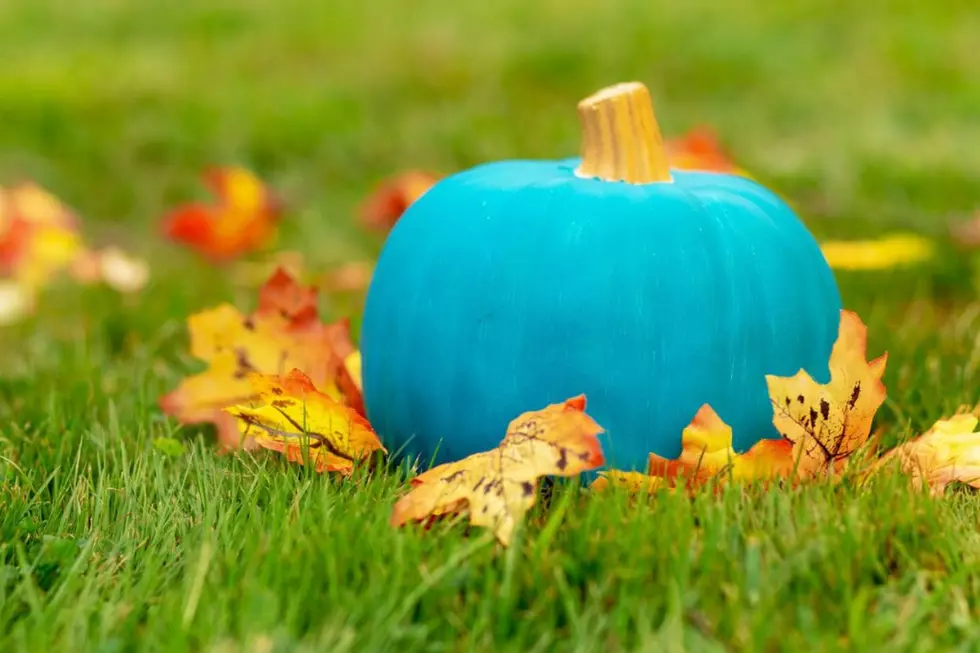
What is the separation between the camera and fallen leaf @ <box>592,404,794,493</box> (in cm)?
168

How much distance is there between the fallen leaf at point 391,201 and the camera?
385 centimetres

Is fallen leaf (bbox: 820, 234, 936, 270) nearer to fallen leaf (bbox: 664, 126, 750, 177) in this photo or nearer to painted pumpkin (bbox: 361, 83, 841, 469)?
fallen leaf (bbox: 664, 126, 750, 177)

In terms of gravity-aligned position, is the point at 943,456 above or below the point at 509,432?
below

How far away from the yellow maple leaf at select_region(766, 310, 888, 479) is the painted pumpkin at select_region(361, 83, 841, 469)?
0.33 ft

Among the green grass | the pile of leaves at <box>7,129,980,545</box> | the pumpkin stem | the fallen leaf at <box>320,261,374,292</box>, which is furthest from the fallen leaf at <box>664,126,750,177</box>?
the pile of leaves at <box>7,129,980,545</box>

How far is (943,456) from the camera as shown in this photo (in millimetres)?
1774

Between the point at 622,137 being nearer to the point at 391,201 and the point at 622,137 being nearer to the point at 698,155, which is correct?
the point at 698,155

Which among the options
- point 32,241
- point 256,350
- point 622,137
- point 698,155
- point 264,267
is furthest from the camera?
point 264,267

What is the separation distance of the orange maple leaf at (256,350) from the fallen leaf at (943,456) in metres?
1.04

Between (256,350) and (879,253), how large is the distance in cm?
218

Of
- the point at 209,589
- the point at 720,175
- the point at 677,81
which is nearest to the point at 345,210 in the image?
the point at 677,81

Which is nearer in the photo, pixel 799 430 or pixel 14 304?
pixel 799 430

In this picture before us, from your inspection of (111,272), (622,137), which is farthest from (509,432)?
(111,272)

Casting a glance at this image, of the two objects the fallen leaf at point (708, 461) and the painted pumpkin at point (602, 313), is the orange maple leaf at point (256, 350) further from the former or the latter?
the fallen leaf at point (708, 461)
